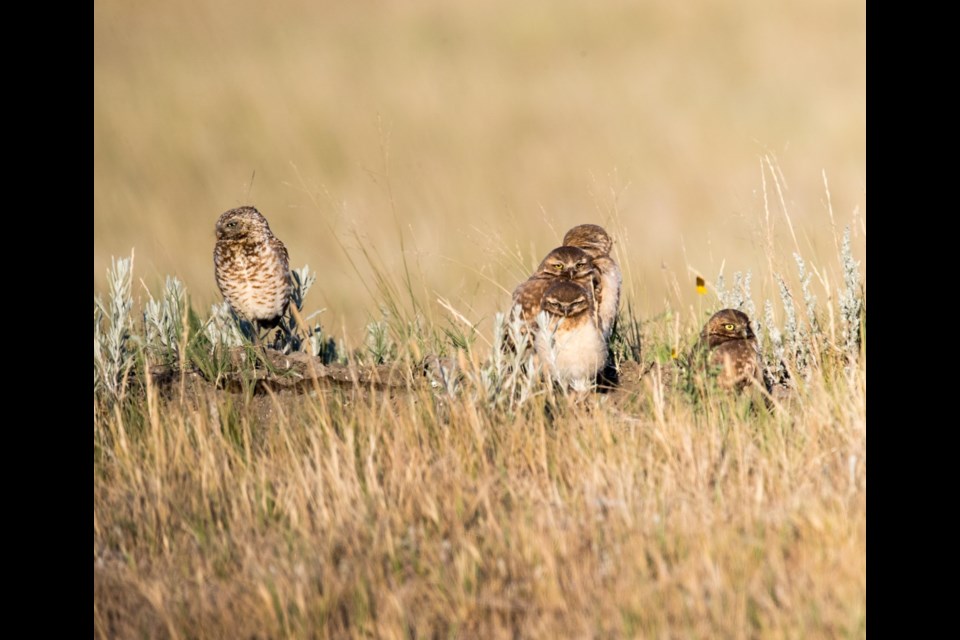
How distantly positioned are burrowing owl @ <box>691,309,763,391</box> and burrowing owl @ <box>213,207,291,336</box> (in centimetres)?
232

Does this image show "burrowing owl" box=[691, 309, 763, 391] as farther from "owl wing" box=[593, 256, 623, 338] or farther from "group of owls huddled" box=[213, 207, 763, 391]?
"owl wing" box=[593, 256, 623, 338]

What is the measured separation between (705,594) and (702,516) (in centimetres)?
41

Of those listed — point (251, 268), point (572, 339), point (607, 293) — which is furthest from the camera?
point (251, 268)

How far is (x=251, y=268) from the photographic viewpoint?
6.13m

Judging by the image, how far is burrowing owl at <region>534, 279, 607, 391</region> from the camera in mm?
5133

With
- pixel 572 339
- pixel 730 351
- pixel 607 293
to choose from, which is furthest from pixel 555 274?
pixel 730 351

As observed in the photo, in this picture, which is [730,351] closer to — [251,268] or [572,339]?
[572,339]

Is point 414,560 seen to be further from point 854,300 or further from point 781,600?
point 854,300

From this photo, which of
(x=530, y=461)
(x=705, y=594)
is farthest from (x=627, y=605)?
(x=530, y=461)

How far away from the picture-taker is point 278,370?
18.2 ft

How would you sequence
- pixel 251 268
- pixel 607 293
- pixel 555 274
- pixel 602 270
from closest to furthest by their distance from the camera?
pixel 555 274 < pixel 607 293 < pixel 251 268 < pixel 602 270

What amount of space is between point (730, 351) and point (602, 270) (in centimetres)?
126

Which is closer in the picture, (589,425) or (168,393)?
(589,425)

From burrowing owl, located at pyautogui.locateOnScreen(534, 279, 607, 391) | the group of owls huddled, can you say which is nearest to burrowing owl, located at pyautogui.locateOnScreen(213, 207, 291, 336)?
the group of owls huddled
